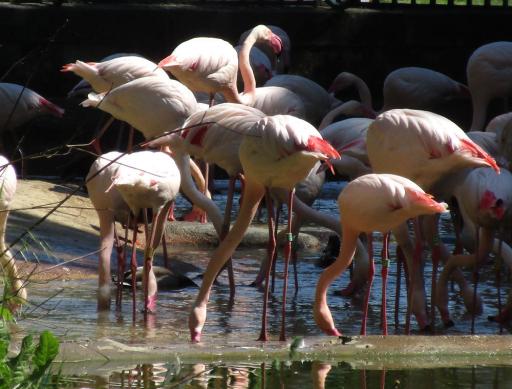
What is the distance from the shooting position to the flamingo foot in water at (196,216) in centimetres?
898

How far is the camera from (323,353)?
450 cm

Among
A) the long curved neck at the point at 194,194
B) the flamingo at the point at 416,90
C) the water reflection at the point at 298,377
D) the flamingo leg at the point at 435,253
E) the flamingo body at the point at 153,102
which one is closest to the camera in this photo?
the water reflection at the point at 298,377

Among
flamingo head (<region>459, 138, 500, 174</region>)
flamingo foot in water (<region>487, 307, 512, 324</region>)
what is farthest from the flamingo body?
flamingo foot in water (<region>487, 307, 512, 324</region>)

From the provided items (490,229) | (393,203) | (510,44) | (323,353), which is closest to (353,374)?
(323,353)

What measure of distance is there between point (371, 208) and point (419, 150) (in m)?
0.67

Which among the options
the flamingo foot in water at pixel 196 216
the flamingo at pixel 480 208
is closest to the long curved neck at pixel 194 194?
the flamingo at pixel 480 208

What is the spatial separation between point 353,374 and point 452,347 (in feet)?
1.64

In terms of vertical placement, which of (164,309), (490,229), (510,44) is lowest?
(164,309)

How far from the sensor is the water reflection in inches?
160

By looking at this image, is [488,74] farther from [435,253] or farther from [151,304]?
[151,304]

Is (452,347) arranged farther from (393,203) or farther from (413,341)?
(393,203)

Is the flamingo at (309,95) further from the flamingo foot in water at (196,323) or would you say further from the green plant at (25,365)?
the green plant at (25,365)

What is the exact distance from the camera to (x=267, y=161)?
517 centimetres

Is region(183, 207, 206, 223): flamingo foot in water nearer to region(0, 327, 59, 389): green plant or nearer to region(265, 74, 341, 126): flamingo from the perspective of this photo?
region(265, 74, 341, 126): flamingo
